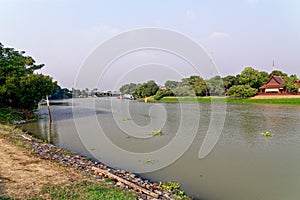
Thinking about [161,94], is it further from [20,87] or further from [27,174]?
[27,174]

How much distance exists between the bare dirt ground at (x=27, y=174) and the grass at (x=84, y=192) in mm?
273

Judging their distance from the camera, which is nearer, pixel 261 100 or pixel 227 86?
pixel 261 100

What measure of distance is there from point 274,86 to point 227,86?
1049 cm

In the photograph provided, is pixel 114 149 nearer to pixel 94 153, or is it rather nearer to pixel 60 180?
pixel 94 153

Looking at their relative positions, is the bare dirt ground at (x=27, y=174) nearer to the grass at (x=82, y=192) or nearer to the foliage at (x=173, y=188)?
the grass at (x=82, y=192)

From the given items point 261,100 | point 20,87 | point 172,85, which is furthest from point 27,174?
point 172,85

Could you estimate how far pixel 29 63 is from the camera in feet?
84.5

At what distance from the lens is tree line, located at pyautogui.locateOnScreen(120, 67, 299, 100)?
42.0 meters

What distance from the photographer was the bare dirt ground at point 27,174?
4.56m

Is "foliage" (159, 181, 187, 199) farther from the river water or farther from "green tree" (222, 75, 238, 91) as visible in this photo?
"green tree" (222, 75, 238, 91)

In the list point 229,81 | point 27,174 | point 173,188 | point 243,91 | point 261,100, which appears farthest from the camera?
point 229,81

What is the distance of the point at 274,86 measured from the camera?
137ft

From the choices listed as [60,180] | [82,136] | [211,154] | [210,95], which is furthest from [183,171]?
[210,95]

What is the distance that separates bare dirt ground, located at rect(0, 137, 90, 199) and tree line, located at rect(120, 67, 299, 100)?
39.1 m
